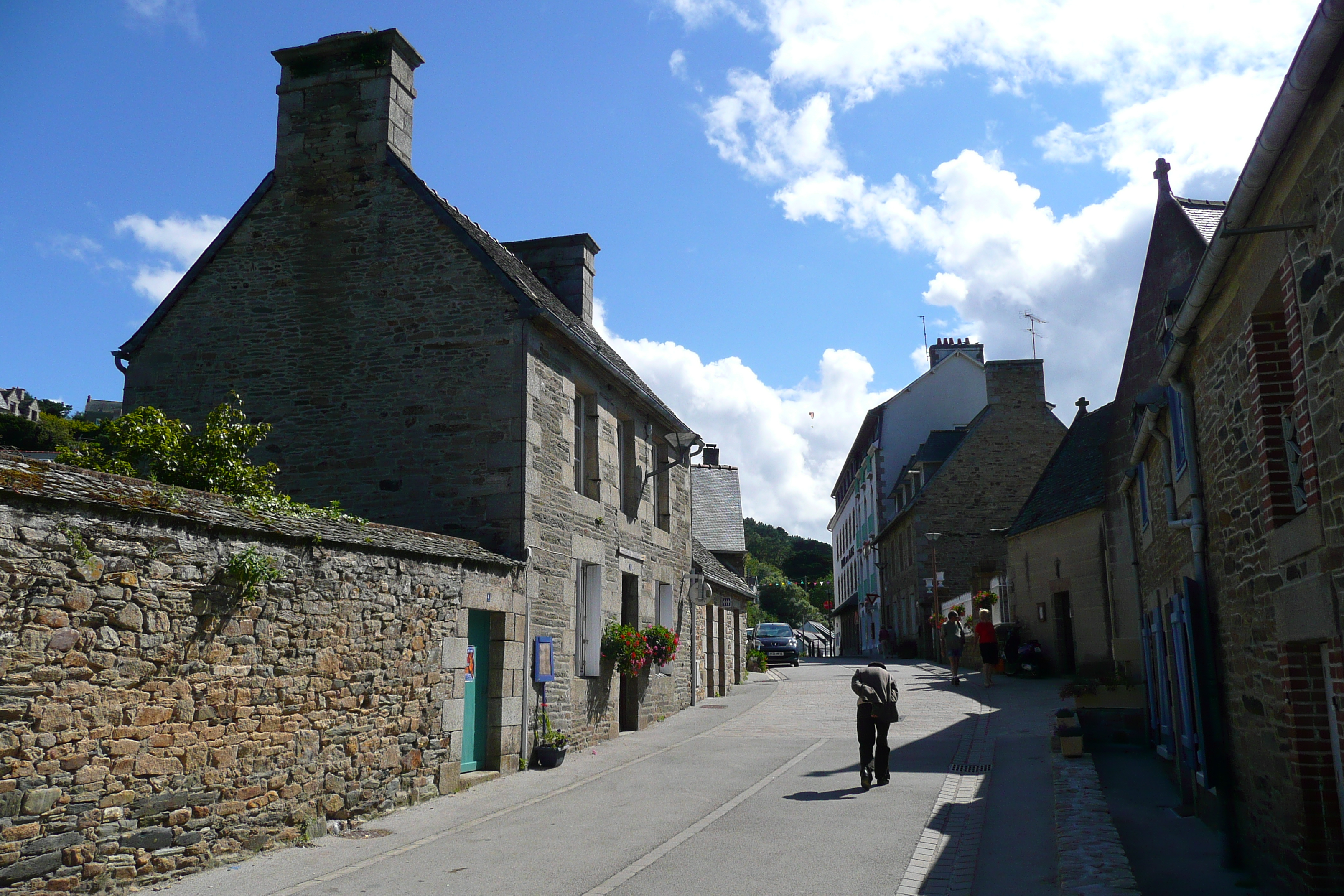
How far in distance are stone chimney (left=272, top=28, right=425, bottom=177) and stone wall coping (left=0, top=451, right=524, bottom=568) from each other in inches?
255

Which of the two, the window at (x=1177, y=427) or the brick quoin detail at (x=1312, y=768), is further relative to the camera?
the window at (x=1177, y=427)

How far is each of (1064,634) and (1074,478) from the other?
11.2ft

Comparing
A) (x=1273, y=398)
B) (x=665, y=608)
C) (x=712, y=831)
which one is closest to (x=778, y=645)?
(x=665, y=608)

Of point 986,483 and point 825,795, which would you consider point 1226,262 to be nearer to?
point 825,795

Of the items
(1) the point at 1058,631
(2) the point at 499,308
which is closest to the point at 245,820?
(2) the point at 499,308

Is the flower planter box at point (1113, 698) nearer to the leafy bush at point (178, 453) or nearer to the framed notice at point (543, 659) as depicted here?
the framed notice at point (543, 659)

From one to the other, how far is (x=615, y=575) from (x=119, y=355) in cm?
756

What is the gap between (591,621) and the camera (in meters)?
14.3

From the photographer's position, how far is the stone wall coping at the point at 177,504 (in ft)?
19.0

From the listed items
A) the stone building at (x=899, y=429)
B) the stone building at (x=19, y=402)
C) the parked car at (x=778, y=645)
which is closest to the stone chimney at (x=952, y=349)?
the stone building at (x=899, y=429)

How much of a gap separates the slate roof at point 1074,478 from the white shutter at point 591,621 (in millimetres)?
10892

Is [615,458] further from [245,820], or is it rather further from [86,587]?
[86,587]

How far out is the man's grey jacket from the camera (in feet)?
34.3

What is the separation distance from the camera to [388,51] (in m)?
14.0
